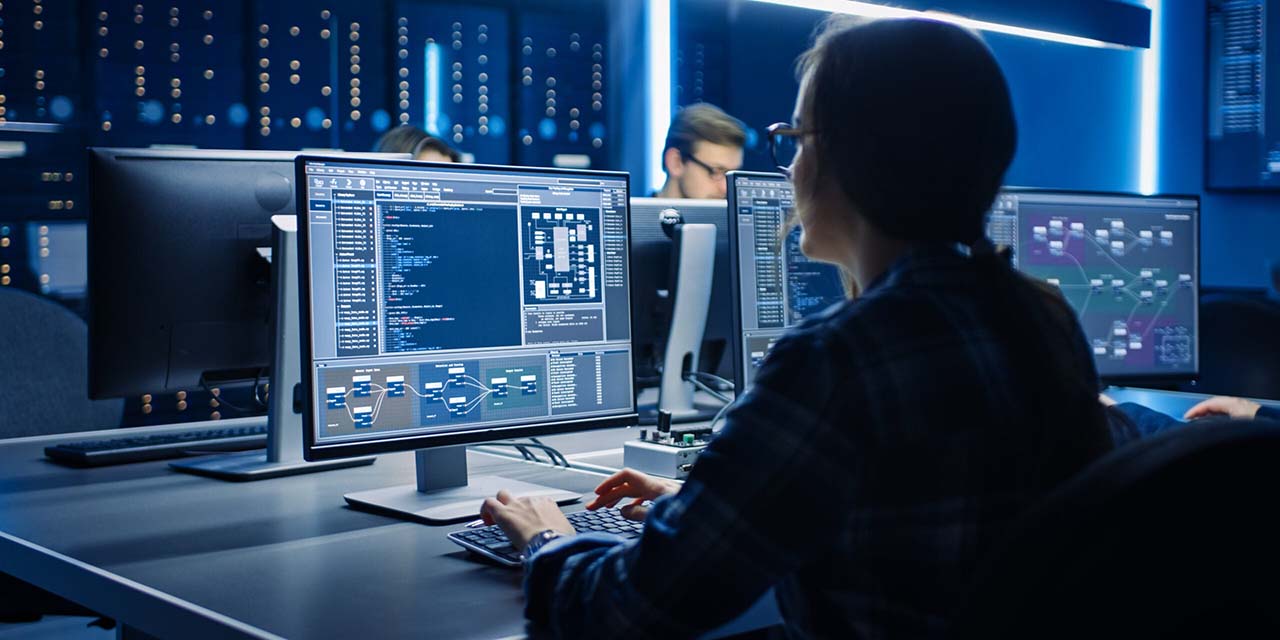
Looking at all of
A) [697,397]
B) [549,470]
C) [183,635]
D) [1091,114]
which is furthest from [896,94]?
[1091,114]

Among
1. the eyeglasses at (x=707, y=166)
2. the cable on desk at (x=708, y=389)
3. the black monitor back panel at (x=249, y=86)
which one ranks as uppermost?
the black monitor back panel at (x=249, y=86)

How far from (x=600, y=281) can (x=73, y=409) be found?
1418 mm

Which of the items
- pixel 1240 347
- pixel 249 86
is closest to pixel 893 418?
pixel 1240 347

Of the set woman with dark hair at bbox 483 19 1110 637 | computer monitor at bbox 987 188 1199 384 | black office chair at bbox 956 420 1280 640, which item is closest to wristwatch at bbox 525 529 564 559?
woman with dark hair at bbox 483 19 1110 637

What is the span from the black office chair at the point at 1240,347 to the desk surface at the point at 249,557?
199 cm

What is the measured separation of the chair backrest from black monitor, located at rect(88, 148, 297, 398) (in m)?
0.69

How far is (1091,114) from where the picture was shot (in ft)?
16.0

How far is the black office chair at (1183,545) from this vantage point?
2.03ft

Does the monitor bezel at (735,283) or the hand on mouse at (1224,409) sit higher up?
the monitor bezel at (735,283)

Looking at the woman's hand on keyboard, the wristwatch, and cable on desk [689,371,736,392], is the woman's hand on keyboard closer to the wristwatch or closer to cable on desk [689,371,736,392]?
the wristwatch

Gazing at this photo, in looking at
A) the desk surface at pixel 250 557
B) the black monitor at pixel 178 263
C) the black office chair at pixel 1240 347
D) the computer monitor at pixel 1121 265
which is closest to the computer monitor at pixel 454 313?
the desk surface at pixel 250 557

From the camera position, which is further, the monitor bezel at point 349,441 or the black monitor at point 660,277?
the black monitor at point 660,277

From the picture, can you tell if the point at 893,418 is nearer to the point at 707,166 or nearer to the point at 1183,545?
the point at 1183,545

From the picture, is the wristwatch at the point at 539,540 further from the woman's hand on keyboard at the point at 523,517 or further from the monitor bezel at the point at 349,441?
the monitor bezel at the point at 349,441
